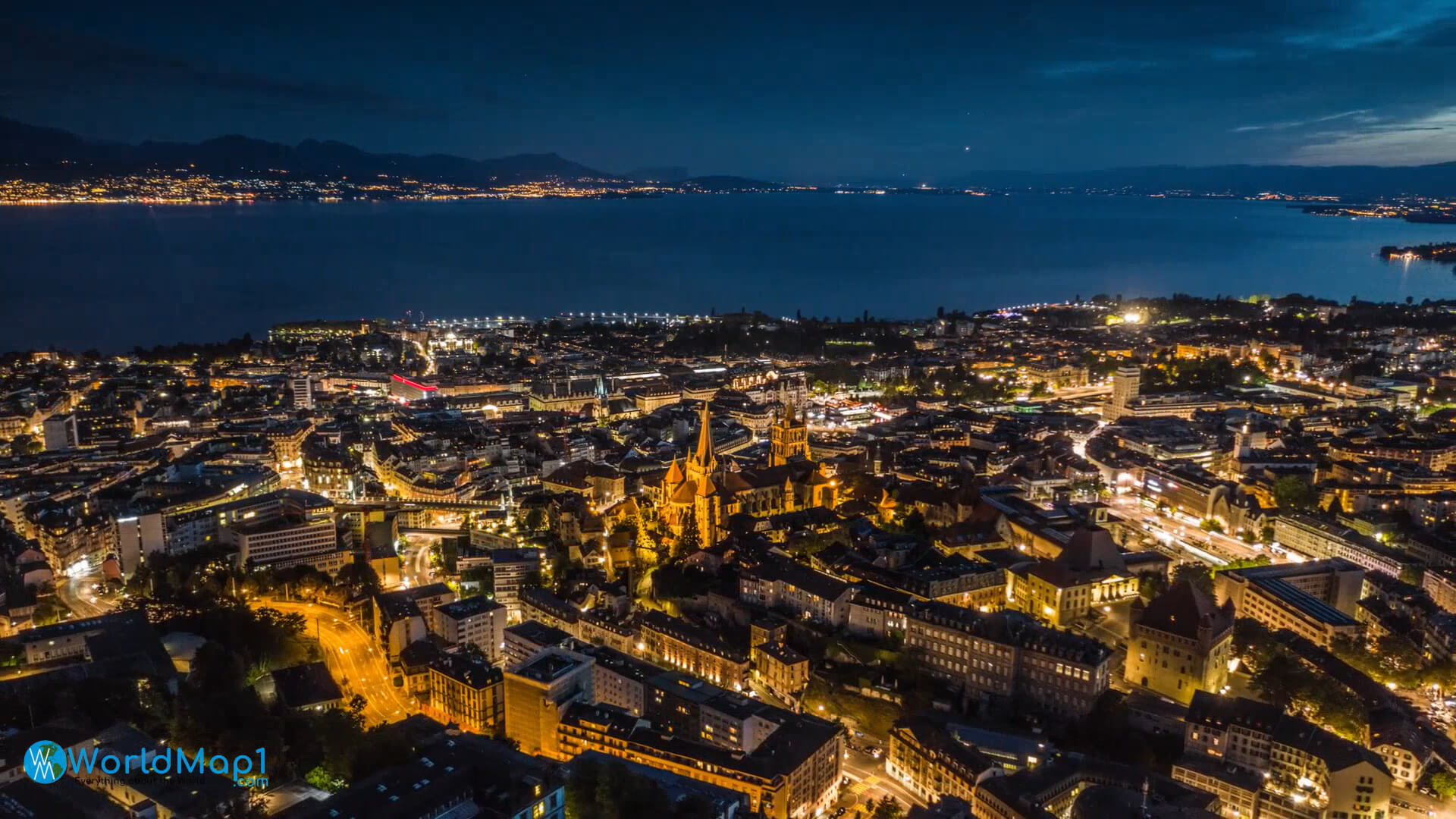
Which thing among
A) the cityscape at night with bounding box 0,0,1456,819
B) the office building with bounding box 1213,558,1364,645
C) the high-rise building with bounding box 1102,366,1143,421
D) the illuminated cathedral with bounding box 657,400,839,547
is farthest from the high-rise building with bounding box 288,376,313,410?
the office building with bounding box 1213,558,1364,645

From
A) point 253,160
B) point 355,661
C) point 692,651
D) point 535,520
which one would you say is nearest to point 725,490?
point 535,520

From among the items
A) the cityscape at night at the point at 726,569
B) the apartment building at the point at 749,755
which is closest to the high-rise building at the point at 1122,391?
the cityscape at night at the point at 726,569

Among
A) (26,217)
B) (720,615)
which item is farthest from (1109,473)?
(26,217)

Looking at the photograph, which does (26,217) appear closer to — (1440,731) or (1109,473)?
(1109,473)

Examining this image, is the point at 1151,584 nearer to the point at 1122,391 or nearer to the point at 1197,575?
the point at 1197,575

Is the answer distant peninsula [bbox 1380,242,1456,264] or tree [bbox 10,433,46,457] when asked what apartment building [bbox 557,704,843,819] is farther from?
distant peninsula [bbox 1380,242,1456,264]

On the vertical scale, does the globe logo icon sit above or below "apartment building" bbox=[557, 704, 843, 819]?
above
